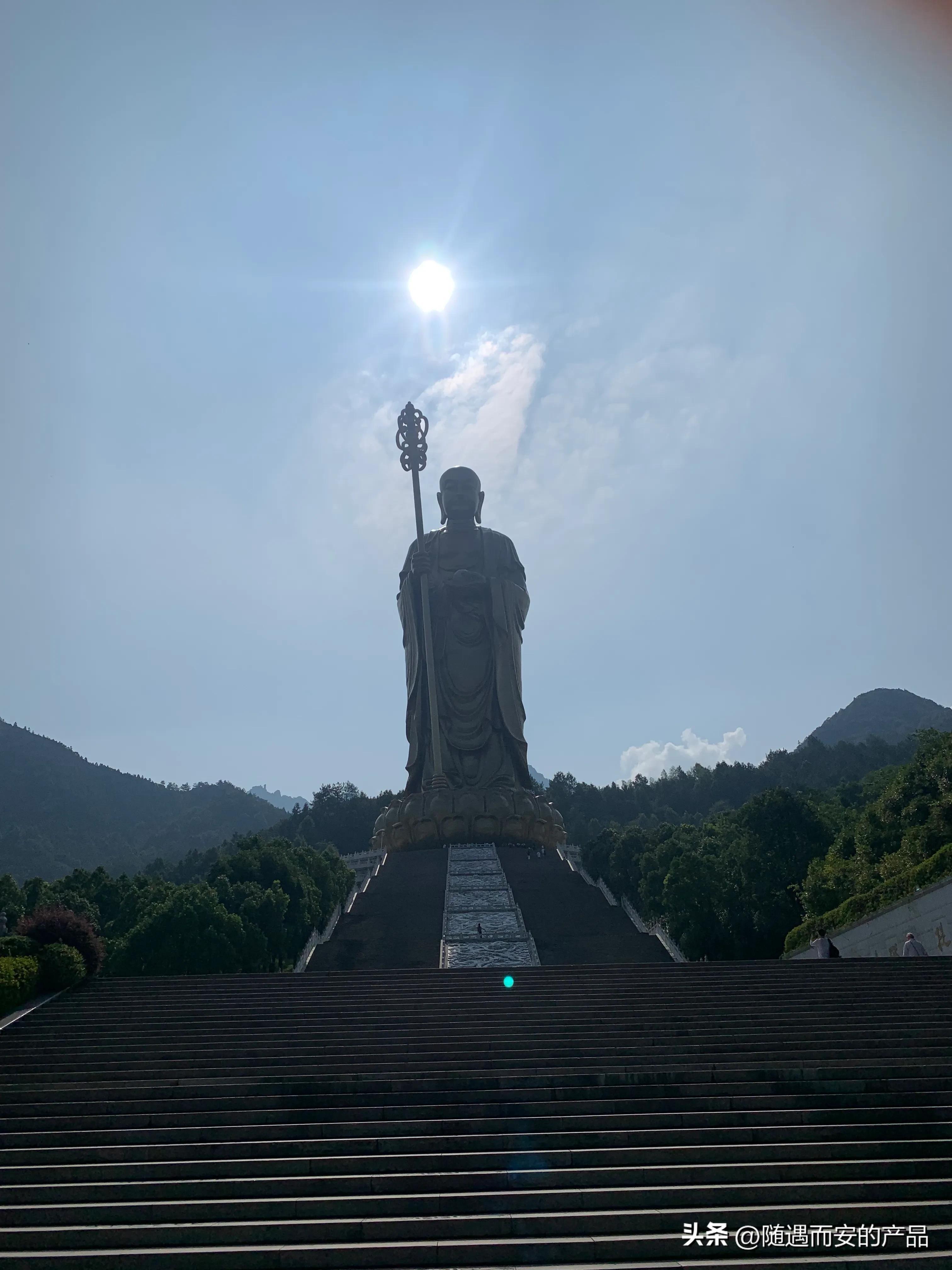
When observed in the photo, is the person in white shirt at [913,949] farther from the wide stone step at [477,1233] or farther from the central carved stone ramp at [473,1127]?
the wide stone step at [477,1233]

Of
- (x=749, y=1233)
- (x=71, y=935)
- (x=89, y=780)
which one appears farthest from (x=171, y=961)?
(x=89, y=780)

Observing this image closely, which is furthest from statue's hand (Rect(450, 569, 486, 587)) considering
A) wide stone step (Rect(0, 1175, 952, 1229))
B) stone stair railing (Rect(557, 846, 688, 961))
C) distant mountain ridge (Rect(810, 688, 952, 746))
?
distant mountain ridge (Rect(810, 688, 952, 746))

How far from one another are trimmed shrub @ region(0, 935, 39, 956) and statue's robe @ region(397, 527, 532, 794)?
46.4ft

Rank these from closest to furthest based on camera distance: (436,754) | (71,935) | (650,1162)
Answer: (650,1162) < (71,935) < (436,754)

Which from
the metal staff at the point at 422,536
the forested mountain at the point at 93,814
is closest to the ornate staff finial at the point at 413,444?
the metal staff at the point at 422,536

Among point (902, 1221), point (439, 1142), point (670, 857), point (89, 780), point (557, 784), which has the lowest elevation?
point (902, 1221)

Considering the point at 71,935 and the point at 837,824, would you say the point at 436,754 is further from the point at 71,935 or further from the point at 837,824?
the point at 71,935

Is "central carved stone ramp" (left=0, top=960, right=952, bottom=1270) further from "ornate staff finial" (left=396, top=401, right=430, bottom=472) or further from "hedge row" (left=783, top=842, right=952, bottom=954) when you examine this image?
"ornate staff finial" (left=396, top=401, right=430, bottom=472)

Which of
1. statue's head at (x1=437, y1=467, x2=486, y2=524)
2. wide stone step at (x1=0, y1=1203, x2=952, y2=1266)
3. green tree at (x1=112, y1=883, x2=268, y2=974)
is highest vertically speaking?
statue's head at (x1=437, y1=467, x2=486, y2=524)

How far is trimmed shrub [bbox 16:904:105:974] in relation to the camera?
10.3m

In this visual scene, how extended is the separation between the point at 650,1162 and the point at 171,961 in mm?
15106

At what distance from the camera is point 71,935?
10.5 metres

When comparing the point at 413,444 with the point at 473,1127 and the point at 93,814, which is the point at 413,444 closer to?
the point at 473,1127

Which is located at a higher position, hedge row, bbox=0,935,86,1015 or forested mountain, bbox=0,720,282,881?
forested mountain, bbox=0,720,282,881
